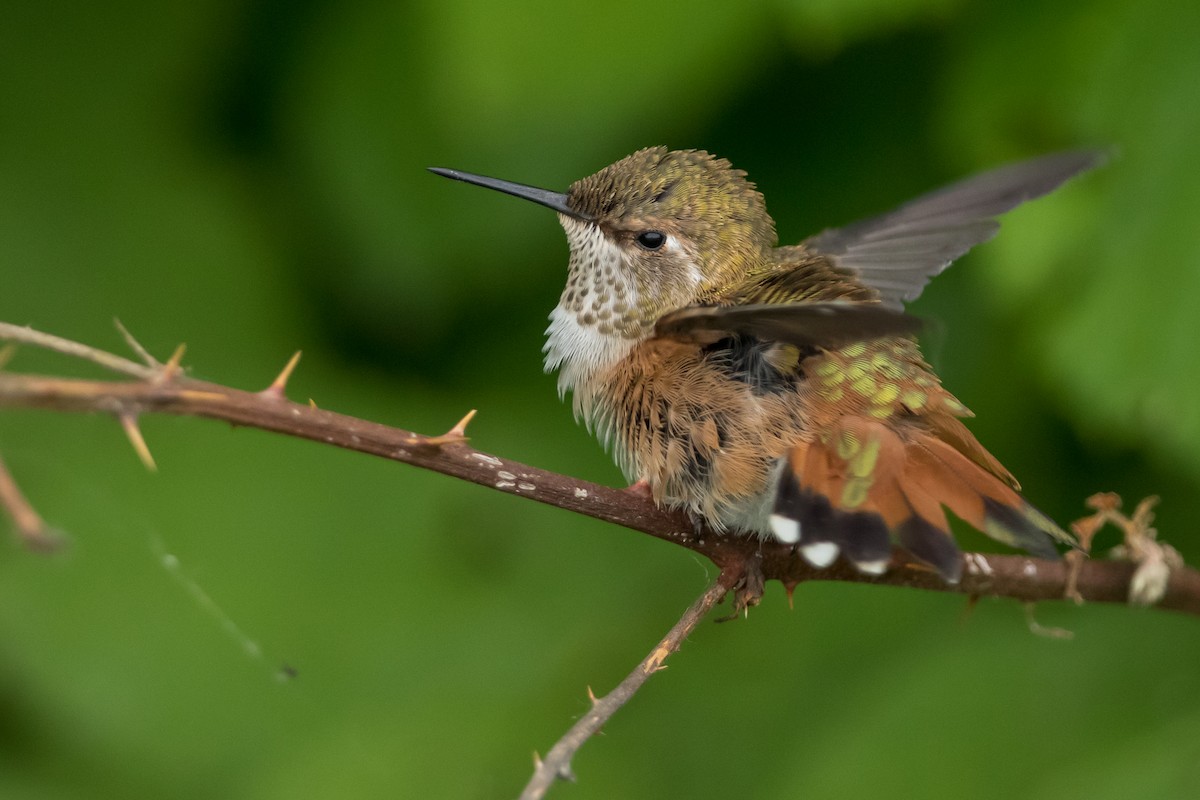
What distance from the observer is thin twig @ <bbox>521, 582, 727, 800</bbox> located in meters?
1.49

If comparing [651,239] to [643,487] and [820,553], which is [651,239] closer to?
[643,487]

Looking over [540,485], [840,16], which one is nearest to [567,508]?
[540,485]

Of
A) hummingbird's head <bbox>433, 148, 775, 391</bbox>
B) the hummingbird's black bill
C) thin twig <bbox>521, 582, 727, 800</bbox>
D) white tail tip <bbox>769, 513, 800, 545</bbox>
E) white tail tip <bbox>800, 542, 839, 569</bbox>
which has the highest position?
the hummingbird's black bill

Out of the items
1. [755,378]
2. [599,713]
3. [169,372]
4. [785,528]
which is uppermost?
[169,372]

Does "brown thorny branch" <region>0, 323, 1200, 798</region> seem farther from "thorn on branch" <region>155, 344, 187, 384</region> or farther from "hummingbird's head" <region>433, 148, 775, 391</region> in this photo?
"hummingbird's head" <region>433, 148, 775, 391</region>

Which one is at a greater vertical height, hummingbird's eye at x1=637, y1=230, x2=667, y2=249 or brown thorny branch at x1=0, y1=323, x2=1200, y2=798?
hummingbird's eye at x1=637, y1=230, x2=667, y2=249

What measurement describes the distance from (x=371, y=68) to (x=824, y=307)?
2.38 meters

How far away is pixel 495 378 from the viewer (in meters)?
Answer: 4.02

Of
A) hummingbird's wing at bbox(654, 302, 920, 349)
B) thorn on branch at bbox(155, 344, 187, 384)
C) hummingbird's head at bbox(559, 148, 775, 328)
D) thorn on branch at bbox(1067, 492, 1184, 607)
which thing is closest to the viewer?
thorn on branch at bbox(155, 344, 187, 384)

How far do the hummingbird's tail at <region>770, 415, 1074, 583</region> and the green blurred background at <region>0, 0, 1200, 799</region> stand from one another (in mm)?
920

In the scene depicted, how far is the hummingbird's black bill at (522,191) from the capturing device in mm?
2590

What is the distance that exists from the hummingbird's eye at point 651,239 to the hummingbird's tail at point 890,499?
605mm

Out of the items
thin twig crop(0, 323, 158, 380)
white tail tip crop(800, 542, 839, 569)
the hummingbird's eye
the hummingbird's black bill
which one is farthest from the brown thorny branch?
Result: the hummingbird's black bill

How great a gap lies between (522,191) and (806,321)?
1.03 m
